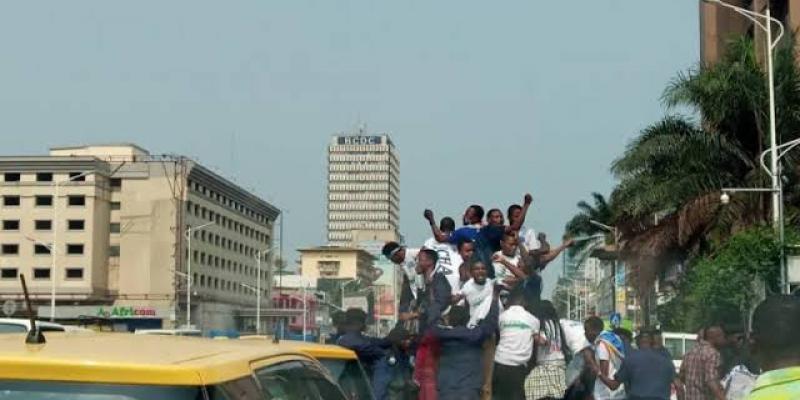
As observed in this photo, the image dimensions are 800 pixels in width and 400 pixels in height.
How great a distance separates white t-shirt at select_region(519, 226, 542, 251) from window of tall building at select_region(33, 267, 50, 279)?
329 feet

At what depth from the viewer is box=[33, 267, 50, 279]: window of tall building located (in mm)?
108562

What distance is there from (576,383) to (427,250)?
190cm

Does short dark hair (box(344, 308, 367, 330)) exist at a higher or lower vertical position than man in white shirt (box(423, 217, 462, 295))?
lower

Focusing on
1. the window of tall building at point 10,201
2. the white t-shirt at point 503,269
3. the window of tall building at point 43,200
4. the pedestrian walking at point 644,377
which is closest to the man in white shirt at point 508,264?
the white t-shirt at point 503,269

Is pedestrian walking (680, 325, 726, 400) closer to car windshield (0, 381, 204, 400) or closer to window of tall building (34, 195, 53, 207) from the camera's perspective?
car windshield (0, 381, 204, 400)

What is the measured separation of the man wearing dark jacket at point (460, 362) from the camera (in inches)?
428

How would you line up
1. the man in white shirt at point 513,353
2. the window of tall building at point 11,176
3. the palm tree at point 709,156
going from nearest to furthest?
the man in white shirt at point 513,353 < the palm tree at point 709,156 < the window of tall building at point 11,176

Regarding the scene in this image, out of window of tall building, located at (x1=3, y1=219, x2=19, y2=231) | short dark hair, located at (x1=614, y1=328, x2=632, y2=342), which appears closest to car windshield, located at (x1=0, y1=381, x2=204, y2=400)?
short dark hair, located at (x1=614, y1=328, x2=632, y2=342)

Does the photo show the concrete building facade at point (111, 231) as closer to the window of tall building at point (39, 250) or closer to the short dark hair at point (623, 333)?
the window of tall building at point (39, 250)

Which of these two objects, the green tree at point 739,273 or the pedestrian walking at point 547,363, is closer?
the pedestrian walking at point 547,363

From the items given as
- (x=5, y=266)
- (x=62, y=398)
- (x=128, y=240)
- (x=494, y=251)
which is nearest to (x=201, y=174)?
(x=128, y=240)

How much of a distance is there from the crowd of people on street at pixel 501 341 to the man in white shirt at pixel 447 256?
0.04ft

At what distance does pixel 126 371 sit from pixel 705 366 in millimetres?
9068

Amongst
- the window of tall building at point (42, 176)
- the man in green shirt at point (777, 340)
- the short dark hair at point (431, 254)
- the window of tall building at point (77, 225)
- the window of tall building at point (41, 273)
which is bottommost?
the man in green shirt at point (777, 340)
